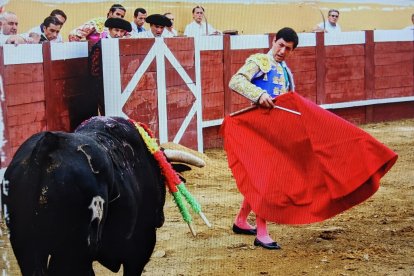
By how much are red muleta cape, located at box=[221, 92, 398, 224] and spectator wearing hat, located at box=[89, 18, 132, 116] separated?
2300mm

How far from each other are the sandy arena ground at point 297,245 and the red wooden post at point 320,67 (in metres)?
4.26

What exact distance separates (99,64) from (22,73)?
1115mm

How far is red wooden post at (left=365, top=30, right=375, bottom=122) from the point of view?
1095 cm

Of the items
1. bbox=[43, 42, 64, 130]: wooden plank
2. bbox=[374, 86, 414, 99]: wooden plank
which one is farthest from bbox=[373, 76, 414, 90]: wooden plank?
bbox=[43, 42, 64, 130]: wooden plank

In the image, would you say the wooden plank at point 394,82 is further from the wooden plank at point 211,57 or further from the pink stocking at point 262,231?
the pink stocking at point 262,231

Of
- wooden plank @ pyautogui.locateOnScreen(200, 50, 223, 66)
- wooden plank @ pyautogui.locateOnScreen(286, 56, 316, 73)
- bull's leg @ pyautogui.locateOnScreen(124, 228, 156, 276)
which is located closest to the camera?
bull's leg @ pyautogui.locateOnScreen(124, 228, 156, 276)

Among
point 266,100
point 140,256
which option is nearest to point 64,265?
point 140,256

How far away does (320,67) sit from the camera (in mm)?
10336

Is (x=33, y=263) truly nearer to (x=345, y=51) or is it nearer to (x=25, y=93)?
(x=25, y=93)

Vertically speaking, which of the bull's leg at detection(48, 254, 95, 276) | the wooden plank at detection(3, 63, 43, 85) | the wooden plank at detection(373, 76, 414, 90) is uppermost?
the wooden plank at detection(3, 63, 43, 85)

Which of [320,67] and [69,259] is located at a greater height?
[320,67]

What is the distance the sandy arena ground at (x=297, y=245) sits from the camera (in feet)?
13.6

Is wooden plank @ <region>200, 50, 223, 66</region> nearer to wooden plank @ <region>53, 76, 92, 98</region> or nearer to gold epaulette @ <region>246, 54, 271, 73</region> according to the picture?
wooden plank @ <region>53, 76, 92, 98</region>

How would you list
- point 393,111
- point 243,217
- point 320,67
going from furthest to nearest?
1. point 393,111
2. point 320,67
3. point 243,217
